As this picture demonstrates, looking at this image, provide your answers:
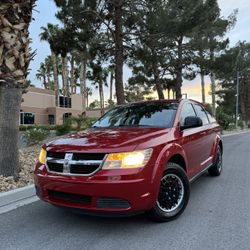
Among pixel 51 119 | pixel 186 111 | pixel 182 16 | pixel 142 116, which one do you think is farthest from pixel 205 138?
pixel 51 119

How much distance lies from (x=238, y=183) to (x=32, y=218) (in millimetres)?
4192

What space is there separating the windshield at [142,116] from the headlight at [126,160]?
1186 millimetres

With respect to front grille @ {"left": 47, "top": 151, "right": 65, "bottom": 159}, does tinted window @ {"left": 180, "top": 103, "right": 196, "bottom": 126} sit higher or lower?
higher

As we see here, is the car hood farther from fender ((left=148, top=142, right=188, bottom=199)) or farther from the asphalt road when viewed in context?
the asphalt road

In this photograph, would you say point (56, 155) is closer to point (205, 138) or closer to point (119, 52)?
point (205, 138)

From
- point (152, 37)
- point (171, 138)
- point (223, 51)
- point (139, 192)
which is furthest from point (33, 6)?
point (223, 51)

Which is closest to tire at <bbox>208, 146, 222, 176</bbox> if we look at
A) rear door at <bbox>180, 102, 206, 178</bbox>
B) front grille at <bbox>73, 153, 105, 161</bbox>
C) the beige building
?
rear door at <bbox>180, 102, 206, 178</bbox>

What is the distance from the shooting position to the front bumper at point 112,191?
413cm

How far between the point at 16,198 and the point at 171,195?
9.05 feet

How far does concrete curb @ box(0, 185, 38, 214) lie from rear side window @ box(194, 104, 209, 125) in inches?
130

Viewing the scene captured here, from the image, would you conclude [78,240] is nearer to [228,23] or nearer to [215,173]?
[215,173]

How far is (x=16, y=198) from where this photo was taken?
20.0 ft

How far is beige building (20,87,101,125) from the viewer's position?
142 ft

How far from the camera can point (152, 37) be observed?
60.2 feet
